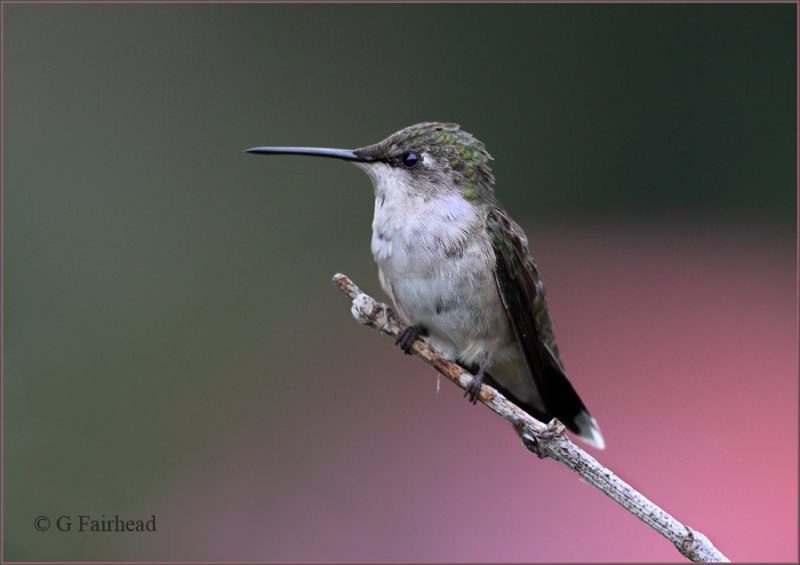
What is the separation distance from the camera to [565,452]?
60.8 inches

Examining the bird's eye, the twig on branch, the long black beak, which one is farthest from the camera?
the bird's eye

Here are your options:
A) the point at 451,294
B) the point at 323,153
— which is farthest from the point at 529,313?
the point at 323,153

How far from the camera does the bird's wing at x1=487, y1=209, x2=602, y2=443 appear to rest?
202cm

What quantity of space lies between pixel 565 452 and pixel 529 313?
0.61 meters

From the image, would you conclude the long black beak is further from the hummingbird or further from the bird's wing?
the bird's wing

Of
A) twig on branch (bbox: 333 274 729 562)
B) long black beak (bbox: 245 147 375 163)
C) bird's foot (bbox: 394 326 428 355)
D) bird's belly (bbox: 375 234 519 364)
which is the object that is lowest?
twig on branch (bbox: 333 274 729 562)

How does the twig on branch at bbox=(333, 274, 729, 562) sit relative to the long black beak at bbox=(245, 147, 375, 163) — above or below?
below

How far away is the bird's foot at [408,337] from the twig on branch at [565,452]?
0.28 ft

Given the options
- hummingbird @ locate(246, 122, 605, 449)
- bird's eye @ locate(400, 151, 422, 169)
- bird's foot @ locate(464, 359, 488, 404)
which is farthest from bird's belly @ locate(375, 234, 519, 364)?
bird's eye @ locate(400, 151, 422, 169)

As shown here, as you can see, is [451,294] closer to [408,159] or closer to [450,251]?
[450,251]

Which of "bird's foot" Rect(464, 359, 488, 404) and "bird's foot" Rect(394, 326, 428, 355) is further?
"bird's foot" Rect(394, 326, 428, 355)

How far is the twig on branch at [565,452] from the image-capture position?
137cm

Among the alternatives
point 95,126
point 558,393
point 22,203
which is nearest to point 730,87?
point 558,393

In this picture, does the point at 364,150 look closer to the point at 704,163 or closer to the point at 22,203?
the point at 22,203
